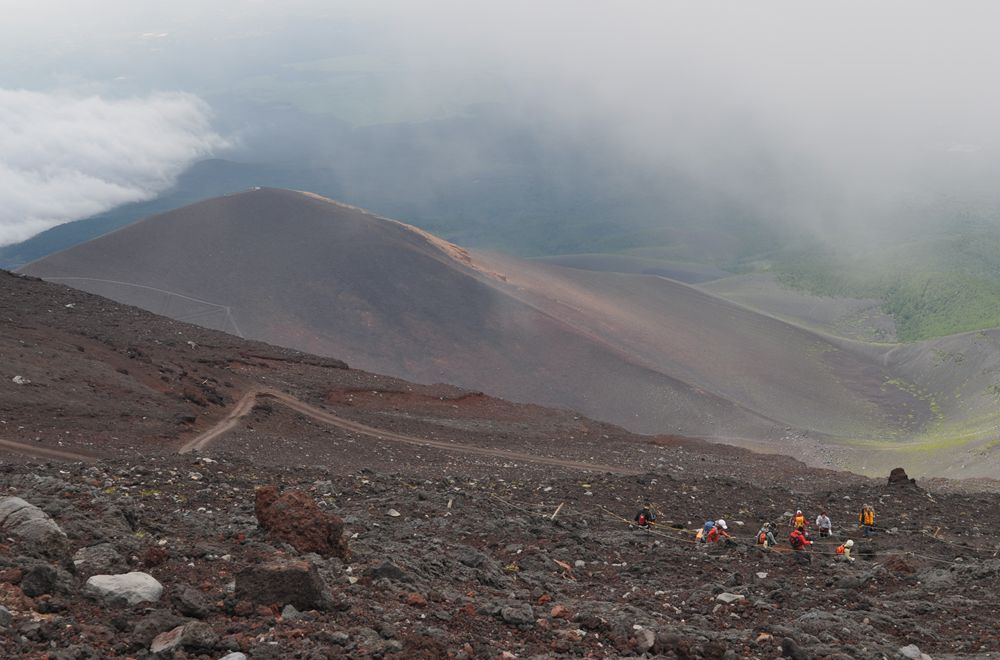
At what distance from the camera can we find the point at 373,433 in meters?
31.6

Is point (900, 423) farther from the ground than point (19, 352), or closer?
farther from the ground

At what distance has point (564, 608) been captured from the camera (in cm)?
1140

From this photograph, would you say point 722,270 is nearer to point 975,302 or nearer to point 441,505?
point 975,302

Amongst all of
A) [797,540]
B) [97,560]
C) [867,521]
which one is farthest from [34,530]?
[867,521]

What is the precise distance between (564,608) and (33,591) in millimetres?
5775

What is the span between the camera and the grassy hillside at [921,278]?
339ft

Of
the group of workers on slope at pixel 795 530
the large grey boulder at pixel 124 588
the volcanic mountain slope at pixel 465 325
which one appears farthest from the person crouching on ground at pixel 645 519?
the volcanic mountain slope at pixel 465 325

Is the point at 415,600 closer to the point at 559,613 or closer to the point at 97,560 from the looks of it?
the point at 559,613

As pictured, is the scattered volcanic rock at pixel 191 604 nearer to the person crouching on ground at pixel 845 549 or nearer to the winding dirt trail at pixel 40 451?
the person crouching on ground at pixel 845 549

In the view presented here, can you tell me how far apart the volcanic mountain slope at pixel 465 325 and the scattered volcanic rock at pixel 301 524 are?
1618 inches

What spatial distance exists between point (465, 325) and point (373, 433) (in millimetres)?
30804

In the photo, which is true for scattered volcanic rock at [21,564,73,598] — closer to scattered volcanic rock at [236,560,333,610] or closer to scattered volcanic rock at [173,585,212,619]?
scattered volcanic rock at [173,585,212,619]

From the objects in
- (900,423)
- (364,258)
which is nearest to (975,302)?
(900,423)

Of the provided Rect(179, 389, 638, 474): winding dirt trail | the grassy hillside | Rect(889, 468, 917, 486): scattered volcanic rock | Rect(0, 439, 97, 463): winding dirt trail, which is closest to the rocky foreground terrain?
Rect(889, 468, 917, 486): scattered volcanic rock
